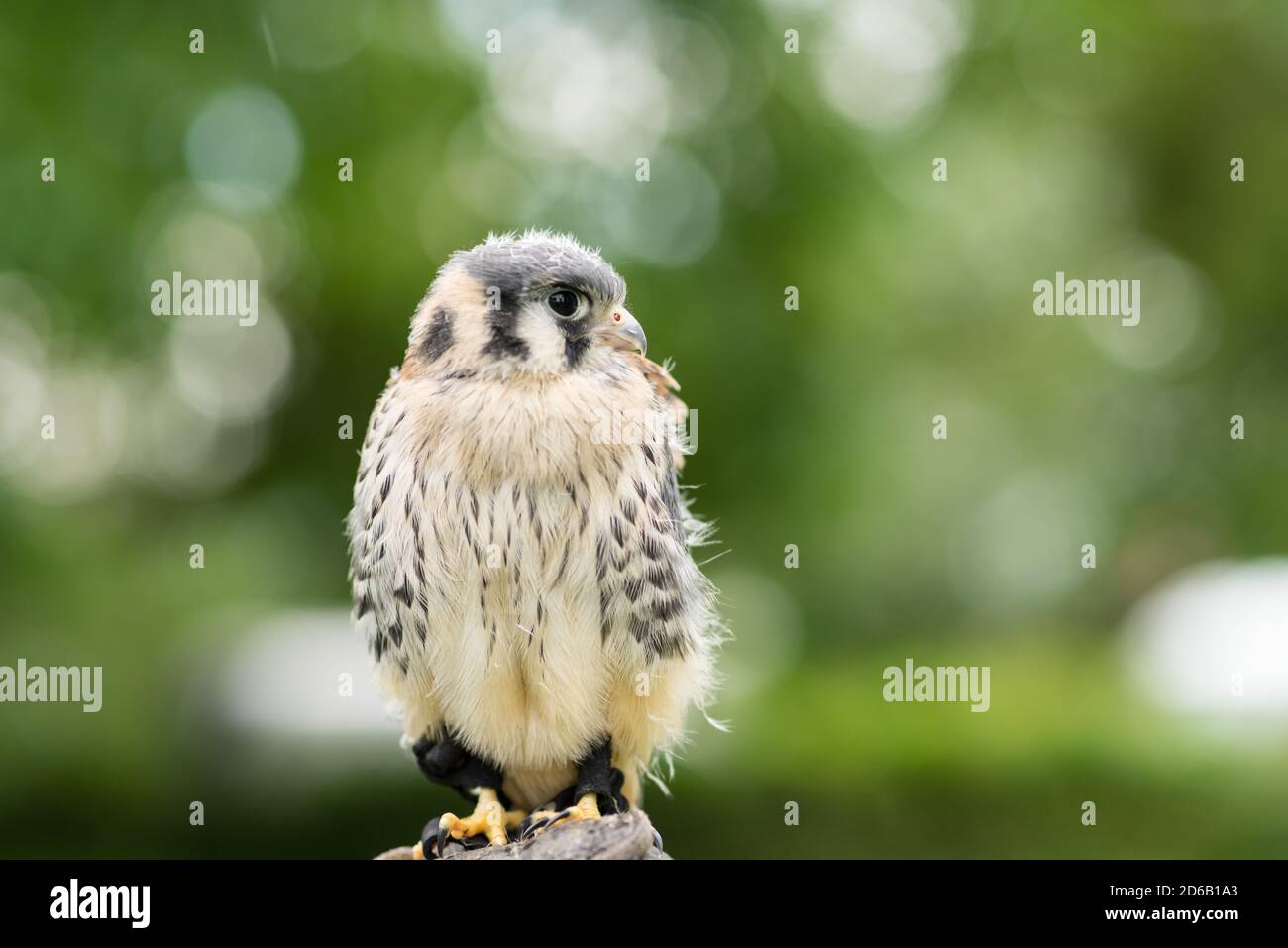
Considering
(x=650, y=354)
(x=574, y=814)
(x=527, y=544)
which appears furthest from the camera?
(x=650, y=354)

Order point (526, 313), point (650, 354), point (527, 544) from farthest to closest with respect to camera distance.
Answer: point (650, 354) < point (527, 544) < point (526, 313)

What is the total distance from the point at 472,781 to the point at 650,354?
4073mm

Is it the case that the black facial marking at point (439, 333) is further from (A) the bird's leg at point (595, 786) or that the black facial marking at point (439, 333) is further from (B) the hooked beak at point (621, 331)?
(A) the bird's leg at point (595, 786)

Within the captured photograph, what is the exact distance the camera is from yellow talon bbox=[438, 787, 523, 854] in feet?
10.6

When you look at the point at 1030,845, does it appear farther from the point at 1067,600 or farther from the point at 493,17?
the point at 1067,600

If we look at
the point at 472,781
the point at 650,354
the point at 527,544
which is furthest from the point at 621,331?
the point at 650,354

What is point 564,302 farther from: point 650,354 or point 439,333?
point 650,354

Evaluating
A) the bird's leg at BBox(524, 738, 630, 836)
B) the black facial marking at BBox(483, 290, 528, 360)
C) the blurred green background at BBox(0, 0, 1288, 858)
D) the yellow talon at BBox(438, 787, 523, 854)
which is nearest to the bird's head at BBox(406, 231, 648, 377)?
the black facial marking at BBox(483, 290, 528, 360)

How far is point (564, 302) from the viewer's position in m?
2.91

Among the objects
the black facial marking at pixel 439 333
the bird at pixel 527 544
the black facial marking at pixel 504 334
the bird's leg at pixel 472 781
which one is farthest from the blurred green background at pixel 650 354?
the black facial marking at pixel 504 334

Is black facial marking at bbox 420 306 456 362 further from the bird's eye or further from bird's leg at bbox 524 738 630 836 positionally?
bird's leg at bbox 524 738 630 836

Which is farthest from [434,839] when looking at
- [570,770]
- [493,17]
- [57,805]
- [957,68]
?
[957,68]

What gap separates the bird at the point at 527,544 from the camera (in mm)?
2951

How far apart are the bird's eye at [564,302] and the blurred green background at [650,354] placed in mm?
3631
